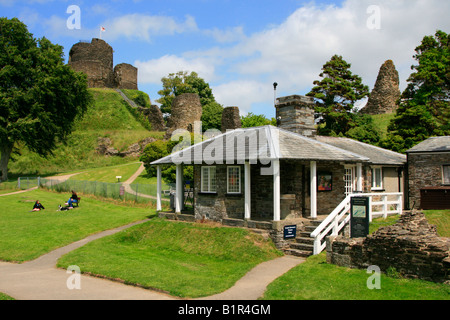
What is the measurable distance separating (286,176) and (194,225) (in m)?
4.63

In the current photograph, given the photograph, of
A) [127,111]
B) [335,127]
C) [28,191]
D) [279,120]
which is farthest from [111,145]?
[279,120]

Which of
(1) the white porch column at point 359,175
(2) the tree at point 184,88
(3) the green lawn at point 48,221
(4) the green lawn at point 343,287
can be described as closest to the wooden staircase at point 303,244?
(4) the green lawn at point 343,287

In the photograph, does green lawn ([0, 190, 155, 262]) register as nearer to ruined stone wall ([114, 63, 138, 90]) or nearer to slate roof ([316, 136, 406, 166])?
slate roof ([316, 136, 406, 166])

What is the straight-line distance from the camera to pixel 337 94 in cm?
4209

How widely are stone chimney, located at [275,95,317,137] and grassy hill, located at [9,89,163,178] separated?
28290 mm

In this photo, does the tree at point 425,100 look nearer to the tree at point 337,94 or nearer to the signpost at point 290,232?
the tree at point 337,94

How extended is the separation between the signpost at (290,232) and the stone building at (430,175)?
1021cm

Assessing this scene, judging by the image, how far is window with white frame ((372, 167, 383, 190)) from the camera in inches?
819

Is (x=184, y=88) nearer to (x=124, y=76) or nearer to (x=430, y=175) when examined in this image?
(x=124, y=76)

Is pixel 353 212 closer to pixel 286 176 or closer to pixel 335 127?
pixel 286 176

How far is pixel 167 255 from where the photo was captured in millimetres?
14680

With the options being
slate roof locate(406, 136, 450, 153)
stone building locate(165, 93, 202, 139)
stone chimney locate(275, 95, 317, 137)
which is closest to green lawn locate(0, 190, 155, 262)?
stone chimney locate(275, 95, 317, 137)

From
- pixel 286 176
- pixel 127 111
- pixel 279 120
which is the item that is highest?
pixel 127 111

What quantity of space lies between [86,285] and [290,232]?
294 inches
